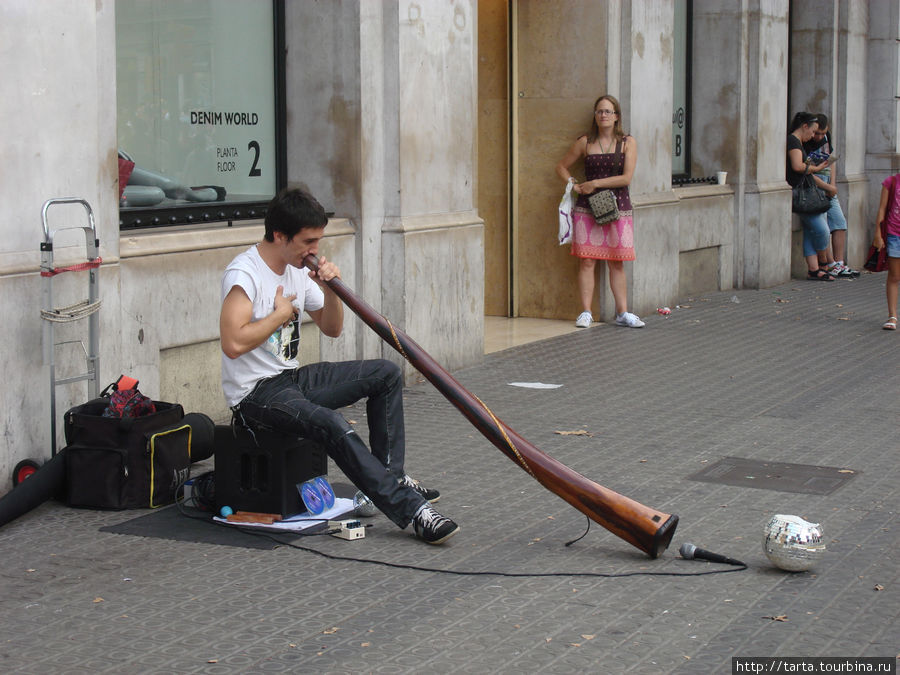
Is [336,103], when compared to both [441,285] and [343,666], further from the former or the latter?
[343,666]

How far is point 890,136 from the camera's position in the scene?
18484 mm

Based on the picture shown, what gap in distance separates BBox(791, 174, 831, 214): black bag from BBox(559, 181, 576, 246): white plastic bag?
17.3ft

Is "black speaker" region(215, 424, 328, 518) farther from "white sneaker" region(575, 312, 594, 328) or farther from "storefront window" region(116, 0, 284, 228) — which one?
"white sneaker" region(575, 312, 594, 328)

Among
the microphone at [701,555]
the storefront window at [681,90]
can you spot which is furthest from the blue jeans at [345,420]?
the storefront window at [681,90]

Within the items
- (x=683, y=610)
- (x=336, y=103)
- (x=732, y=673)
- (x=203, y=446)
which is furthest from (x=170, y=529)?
(x=336, y=103)

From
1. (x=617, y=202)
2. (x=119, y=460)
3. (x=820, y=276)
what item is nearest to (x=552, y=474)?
(x=119, y=460)

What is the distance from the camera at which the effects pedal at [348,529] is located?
224 inches

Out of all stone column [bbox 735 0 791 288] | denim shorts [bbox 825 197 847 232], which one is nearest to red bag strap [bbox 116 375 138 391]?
stone column [bbox 735 0 791 288]

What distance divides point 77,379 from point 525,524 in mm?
2325

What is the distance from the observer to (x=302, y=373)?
19.9 feet

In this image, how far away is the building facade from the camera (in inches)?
261

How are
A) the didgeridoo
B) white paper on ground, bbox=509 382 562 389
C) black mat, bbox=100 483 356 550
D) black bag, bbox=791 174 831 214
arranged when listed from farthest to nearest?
black bag, bbox=791 174 831 214 → white paper on ground, bbox=509 382 562 389 → black mat, bbox=100 483 356 550 → the didgeridoo

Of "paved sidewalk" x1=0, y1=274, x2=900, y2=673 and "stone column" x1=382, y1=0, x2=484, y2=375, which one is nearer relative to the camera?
"paved sidewalk" x1=0, y1=274, x2=900, y2=673

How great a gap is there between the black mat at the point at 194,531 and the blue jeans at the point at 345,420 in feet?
1.46
